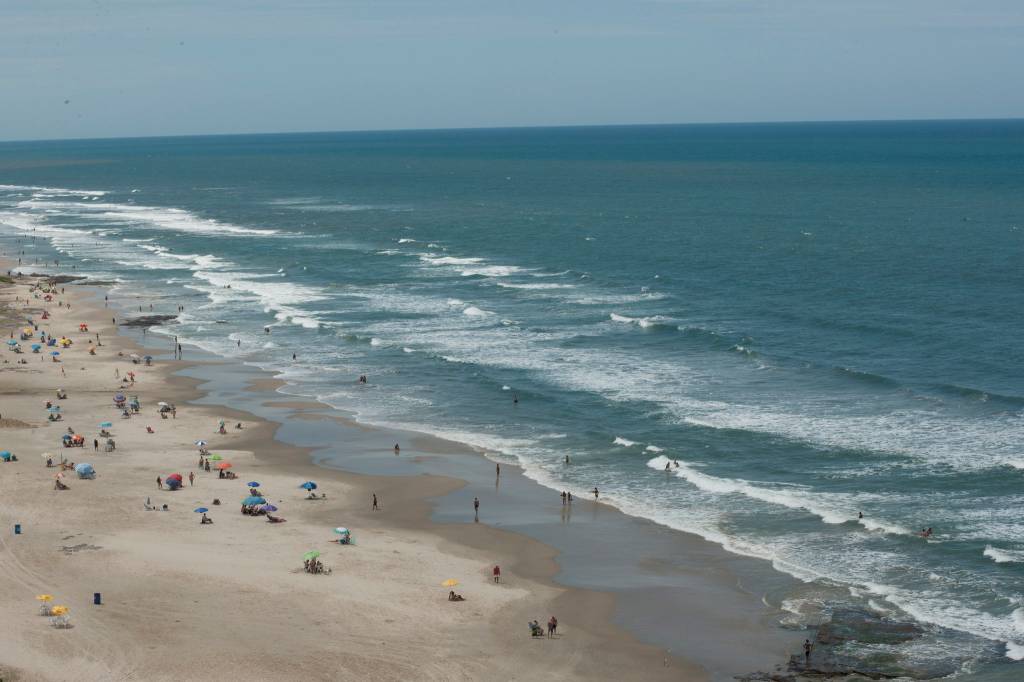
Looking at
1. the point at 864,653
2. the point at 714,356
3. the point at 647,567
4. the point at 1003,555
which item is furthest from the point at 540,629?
the point at 714,356

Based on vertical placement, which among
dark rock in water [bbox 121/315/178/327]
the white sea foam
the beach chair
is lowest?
the beach chair

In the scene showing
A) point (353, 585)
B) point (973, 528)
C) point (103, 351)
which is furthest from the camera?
point (103, 351)

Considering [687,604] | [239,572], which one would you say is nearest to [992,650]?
[687,604]

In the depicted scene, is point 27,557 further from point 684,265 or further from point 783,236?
point 783,236

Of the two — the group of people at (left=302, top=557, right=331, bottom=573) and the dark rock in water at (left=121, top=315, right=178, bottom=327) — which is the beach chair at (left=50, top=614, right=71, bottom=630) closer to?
the group of people at (left=302, top=557, right=331, bottom=573)

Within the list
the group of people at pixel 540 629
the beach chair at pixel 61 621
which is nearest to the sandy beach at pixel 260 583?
the beach chair at pixel 61 621

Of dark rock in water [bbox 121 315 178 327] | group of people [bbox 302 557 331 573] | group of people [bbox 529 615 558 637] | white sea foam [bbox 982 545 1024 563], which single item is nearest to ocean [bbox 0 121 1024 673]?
white sea foam [bbox 982 545 1024 563]
